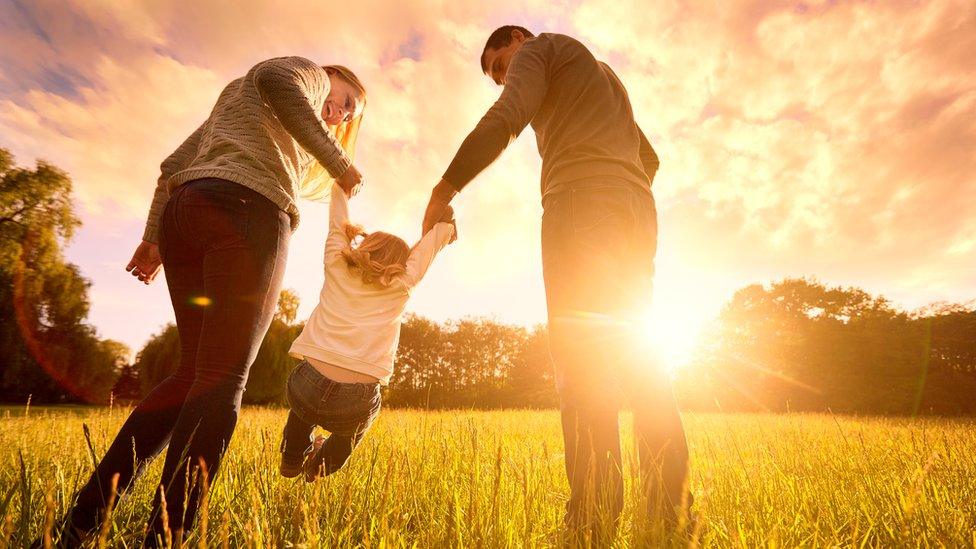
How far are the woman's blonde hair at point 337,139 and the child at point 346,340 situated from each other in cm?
16

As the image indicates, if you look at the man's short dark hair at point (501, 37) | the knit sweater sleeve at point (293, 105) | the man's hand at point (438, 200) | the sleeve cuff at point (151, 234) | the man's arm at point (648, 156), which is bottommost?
the sleeve cuff at point (151, 234)

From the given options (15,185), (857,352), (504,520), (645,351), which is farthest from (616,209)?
(15,185)

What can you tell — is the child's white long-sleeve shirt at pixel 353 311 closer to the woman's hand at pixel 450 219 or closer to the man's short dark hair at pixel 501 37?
the woman's hand at pixel 450 219

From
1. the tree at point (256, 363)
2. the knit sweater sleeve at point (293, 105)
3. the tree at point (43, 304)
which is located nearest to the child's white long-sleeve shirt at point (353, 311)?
the knit sweater sleeve at point (293, 105)

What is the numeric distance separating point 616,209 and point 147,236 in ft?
7.75

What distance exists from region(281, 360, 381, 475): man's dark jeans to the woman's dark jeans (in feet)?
1.71

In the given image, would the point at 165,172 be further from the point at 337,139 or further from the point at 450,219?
the point at 450,219

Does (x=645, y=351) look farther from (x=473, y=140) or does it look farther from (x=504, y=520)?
(x=473, y=140)

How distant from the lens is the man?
1.62 m

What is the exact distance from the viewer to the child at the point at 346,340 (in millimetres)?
2170

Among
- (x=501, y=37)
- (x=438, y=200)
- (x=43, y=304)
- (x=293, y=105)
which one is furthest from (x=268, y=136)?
(x=43, y=304)

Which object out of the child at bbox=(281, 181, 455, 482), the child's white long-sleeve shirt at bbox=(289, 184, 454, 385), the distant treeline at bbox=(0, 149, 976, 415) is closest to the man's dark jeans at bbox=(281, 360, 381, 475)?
the child at bbox=(281, 181, 455, 482)

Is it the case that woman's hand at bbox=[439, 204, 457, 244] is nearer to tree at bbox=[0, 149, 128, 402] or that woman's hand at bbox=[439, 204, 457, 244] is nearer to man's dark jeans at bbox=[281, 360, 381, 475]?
man's dark jeans at bbox=[281, 360, 381, 475]

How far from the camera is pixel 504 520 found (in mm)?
1738
